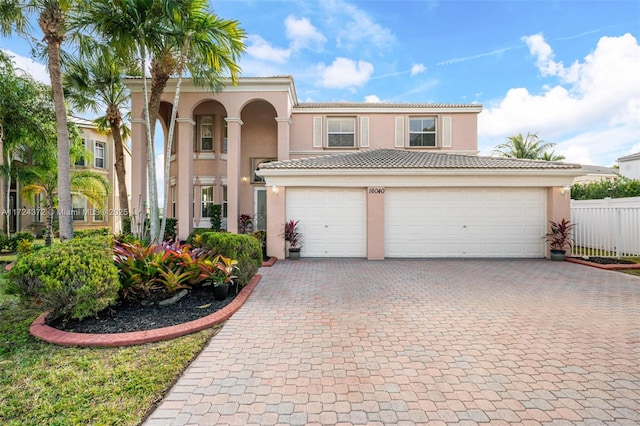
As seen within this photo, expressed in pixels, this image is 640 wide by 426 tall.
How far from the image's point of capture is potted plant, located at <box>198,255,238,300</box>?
5388mm

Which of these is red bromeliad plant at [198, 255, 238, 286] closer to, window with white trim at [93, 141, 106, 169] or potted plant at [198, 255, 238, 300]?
potted plant at [198, 255, 238, 300]

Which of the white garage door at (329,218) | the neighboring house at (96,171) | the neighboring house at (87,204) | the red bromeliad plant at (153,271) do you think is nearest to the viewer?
the red bromeliad plant at (153,271)

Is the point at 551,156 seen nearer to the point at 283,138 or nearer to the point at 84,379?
the point at 283,138

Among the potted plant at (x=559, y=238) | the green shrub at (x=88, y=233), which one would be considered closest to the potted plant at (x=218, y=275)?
the green shrub at (x=88, y=233)

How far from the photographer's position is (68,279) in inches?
153

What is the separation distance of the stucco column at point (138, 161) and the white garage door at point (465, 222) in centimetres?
1076

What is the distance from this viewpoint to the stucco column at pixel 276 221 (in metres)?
10.1

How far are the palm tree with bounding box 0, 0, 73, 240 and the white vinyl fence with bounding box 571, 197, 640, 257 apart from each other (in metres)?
17.3

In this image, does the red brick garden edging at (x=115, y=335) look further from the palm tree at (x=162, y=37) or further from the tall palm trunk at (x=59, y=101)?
the tall palm trunk at (x=59, y=101)

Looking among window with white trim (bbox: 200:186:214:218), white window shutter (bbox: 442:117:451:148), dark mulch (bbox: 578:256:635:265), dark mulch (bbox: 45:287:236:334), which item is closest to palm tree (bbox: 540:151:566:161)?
white window shutter (bbox: 442:117:451:148)

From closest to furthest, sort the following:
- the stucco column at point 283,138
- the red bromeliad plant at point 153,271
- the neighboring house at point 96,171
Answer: the red bromeliad plant at point 153,271, the stucco column at point 283,138, the neighboring house at point 96,171

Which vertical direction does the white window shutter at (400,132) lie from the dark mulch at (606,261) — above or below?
above

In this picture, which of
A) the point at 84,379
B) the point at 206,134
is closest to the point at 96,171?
the point at 206,134

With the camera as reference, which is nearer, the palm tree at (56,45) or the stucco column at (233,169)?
the palm tree at (56,45)
